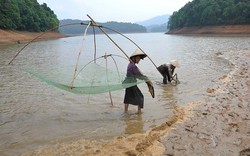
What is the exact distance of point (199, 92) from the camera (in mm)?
9031

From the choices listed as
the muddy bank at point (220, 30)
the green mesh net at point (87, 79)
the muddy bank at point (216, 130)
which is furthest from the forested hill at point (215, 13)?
the green mesh net at point (87, 79)

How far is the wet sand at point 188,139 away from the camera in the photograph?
4.58 meters

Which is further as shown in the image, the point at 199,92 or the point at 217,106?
the point at 199,92

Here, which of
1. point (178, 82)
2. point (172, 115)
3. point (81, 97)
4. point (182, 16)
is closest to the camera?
point (172, 115)

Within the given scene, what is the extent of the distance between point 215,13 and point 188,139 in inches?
2522

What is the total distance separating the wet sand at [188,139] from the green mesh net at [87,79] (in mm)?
1285

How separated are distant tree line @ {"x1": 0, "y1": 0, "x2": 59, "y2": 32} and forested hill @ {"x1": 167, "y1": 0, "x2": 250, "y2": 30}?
123 ft

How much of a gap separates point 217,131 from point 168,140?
1.03m

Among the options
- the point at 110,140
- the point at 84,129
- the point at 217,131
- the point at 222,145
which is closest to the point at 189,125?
the point at 217,131

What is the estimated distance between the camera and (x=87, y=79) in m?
7.94

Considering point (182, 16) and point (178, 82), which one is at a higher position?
point (182, 16)

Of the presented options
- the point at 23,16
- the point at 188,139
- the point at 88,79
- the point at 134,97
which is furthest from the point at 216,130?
the point at 23,16

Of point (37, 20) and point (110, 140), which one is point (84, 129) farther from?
point (37, 20)

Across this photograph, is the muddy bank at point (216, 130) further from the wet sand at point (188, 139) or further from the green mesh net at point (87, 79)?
the green mesh net at point (87, 79)
